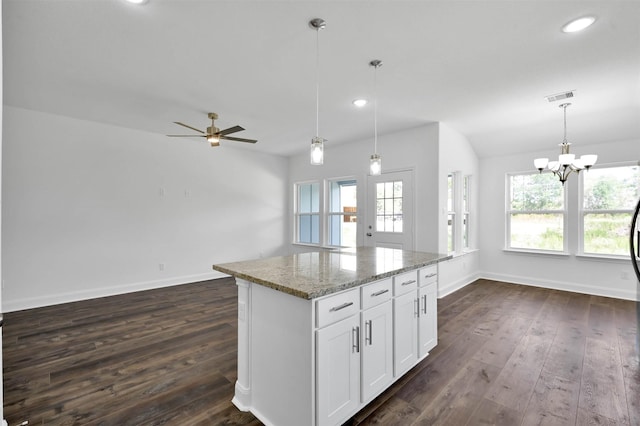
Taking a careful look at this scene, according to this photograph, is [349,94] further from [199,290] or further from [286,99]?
[199,290]

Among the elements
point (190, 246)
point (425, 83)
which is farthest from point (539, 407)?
point (190, 246)

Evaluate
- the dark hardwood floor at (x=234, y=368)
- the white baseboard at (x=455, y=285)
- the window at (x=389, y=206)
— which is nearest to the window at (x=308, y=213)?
the window at (x=389, y=206)

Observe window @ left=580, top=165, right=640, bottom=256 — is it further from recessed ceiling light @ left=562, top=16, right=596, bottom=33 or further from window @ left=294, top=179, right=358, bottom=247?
window @ left=294, top=179, right=358, bottom=247

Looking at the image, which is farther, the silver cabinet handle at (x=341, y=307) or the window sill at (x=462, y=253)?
the window sill at (x=462, y=253)

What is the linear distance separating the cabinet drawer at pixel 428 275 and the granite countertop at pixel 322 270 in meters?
0.09

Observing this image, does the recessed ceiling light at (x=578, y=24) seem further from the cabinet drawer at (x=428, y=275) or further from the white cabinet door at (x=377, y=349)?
the white cabinet door at (x=377, y=349)

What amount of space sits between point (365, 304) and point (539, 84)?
306cm

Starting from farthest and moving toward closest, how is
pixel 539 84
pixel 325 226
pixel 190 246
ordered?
pixel 325 226, pixel 190 246, pixel 539 84

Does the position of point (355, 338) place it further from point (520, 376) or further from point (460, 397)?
point (520, 376)

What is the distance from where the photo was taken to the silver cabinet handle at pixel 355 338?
188cm

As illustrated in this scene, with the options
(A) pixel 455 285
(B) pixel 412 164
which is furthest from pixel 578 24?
(A) pixel 455 285

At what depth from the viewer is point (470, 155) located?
5.53 meters

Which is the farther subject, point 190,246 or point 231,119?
point 190,246

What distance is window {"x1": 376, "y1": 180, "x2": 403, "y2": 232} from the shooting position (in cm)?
500
